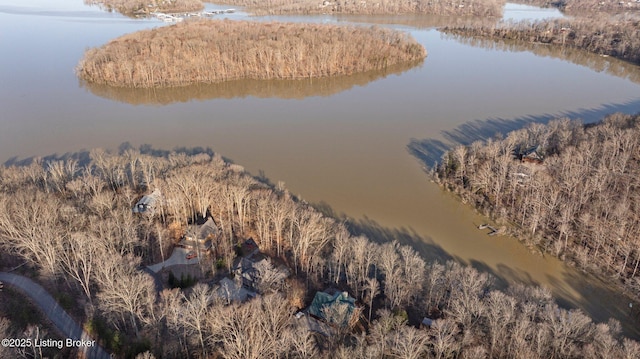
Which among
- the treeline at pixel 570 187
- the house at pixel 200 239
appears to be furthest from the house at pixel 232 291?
the treeline at pixel 570 187

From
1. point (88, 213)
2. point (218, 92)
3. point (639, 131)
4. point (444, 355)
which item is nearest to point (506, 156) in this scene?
point (639, 131)

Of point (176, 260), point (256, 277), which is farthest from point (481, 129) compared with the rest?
point (176, 260)

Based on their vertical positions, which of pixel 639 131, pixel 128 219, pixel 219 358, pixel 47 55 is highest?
pixel 47 55

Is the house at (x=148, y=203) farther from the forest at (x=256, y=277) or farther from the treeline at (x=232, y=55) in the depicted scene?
the treeline at (x=232, y=55)

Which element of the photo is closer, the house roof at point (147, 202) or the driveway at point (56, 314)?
the driveway at point (56, 314)

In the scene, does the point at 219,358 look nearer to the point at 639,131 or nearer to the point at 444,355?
the point at 444,355

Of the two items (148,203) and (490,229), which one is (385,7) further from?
(148,203)
